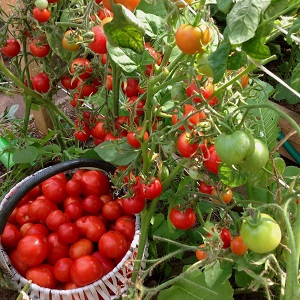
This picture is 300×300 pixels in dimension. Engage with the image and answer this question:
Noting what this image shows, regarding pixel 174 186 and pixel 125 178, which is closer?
pixel 125 178

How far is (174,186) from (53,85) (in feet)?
1.82

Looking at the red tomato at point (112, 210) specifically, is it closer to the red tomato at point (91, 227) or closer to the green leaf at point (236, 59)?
the red tomato at point (91, 227)

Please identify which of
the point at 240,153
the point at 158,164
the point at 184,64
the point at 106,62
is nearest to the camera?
the point at 240,153

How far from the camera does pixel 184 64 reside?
35.2 inches

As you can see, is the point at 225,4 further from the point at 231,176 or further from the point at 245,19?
the point at 231,176

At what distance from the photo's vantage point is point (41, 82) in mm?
1501

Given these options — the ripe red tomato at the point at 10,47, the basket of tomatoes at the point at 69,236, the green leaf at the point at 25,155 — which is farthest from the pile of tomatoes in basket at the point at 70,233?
the ripe red tomato at the point at 10,47

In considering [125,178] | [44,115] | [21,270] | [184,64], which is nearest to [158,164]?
[125,178]

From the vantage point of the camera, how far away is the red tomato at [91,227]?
1376 mm

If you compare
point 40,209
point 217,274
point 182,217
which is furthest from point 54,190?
point 217,274

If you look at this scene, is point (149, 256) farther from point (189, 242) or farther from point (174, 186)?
point (174, 186)

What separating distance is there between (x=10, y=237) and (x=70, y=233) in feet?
0.62

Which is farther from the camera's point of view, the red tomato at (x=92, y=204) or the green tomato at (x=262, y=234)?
the red tomato at (x=92, y=204)

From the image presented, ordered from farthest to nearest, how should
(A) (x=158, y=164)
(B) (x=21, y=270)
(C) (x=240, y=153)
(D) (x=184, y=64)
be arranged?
(B) (x=21, y=270), (A) (x=158, y=164), (D) (x=184, y=64), (C) (x=240, y=153)
